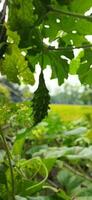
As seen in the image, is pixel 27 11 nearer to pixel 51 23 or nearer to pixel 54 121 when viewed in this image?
pixel 51 23

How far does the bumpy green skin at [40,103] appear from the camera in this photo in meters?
1.22

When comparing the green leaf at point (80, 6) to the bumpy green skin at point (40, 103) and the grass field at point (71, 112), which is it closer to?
the bumpy green skin at point (40, 103)

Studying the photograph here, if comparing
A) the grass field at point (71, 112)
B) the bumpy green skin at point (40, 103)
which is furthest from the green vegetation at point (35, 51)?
the grass field at point (71, 112)

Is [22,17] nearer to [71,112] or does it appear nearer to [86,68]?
[86,68]

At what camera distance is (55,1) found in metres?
1.18

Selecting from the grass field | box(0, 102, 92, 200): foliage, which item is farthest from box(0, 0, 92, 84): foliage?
the grass field

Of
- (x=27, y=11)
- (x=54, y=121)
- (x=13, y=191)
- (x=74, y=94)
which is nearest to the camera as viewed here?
(x=27, y=11)

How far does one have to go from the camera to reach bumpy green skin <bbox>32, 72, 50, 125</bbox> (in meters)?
1.22

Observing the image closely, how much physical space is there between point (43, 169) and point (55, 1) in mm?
752

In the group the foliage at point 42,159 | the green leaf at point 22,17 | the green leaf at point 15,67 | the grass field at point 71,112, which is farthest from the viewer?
the grass field at point 71,112

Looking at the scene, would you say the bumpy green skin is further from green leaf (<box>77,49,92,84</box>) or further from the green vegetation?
green leaf (<box>77,49,92,84</box>)

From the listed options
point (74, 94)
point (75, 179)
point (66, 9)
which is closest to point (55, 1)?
point (66, 9)

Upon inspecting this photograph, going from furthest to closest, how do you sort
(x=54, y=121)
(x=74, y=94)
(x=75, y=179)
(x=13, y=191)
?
(x=74, y=94) → (x=54, y=121) → (x=75, y=179) → (x=13, y=191)

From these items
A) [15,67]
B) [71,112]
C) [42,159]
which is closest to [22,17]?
[15,67]
